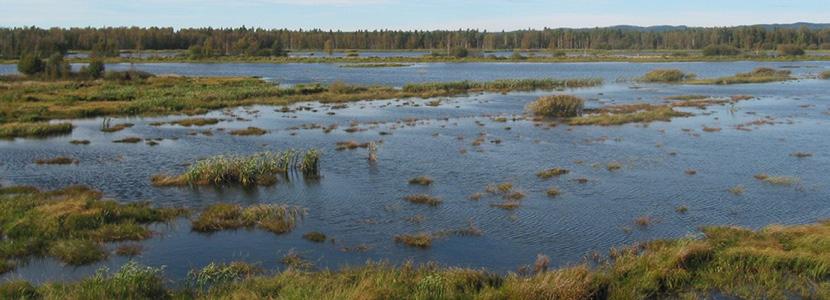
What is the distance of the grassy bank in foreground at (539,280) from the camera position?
1658cm

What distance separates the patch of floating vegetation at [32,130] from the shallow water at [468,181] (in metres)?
1.91

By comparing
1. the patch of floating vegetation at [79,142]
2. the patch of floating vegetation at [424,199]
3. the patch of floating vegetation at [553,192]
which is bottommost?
the patch of floating vegetation at [424,199]

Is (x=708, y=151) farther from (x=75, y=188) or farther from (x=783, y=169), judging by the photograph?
(x=75, y=188)

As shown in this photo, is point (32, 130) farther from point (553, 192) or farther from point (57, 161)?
point (553, 192)

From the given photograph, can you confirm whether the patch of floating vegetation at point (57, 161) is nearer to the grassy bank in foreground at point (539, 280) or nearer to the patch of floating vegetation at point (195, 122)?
the patch of floating vegetation at point (195, 122)

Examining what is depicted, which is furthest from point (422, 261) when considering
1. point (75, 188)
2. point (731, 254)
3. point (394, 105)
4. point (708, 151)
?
point (394, 105)

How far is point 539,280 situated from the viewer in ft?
55.2

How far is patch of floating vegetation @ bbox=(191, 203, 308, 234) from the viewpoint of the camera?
80.5ft

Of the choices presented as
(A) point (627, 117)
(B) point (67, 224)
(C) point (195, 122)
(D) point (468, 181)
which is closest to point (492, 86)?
(A) point (627, 117)

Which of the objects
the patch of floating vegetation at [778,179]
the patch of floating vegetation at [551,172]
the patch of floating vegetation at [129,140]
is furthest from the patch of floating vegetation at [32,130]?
the patch of floating vegetation at [778,179]

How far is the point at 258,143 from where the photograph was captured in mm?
44594

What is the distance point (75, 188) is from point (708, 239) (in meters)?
26.3

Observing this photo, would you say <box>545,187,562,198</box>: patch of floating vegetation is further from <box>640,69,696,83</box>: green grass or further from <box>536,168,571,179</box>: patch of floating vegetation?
<box>640,69,696,83</box>: green grass

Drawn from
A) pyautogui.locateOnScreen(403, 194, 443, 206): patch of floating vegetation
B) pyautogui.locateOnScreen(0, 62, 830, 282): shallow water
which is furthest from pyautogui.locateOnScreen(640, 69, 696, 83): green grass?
pyautogui.locateOnScreen(403, 194, 443, 206): patch of floating vegetation
